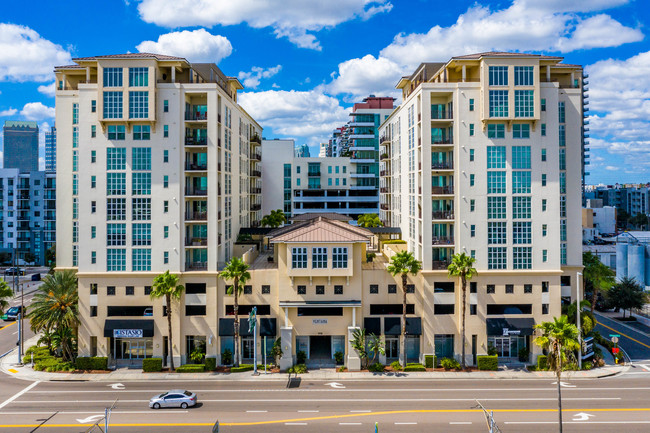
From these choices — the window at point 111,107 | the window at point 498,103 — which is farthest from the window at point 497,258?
the window at point 111,107

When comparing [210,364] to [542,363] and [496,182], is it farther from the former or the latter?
[496,182]

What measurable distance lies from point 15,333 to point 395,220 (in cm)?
5703

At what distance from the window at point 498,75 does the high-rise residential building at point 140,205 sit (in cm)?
2988

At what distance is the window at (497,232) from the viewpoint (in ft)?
176

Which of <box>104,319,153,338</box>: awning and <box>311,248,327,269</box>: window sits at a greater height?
<box>311,248,327,269</box>: window

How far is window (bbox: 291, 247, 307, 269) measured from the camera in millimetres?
52375

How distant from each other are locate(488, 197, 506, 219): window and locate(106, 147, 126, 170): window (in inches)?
1582

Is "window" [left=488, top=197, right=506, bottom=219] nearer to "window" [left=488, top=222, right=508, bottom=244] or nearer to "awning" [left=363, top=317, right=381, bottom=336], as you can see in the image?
"window" [left=488, top=222, right=508, bottom=244]

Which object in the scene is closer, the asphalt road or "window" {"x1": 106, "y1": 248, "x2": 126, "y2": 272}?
the asphalt road

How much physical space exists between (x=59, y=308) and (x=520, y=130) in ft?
175

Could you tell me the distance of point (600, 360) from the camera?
52.3 m

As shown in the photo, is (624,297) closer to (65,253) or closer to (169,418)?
(169,418)

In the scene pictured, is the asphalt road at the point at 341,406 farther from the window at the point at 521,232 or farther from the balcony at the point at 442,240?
the window at the point at 521,232

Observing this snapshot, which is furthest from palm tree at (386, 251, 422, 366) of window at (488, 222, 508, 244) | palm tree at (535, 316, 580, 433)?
palm tree at (535, 316, 580, 433)
